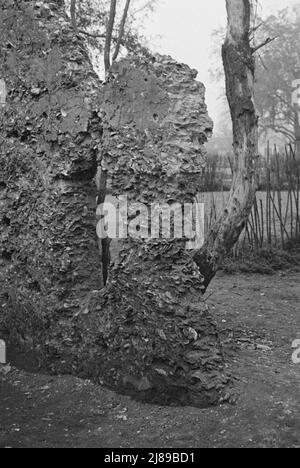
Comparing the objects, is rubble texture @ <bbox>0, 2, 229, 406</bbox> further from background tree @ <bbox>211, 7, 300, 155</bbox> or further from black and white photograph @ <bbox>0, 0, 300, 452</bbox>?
background tree @ <bbox>211, 7, 300, 155</bbox>

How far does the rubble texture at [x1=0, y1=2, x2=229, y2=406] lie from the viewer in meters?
2.95

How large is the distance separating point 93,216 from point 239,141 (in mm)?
1547

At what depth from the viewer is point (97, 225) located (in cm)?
Answer: 351

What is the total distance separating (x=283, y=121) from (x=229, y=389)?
105 feet

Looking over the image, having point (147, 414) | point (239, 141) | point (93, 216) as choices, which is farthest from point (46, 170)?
point (239, 141)

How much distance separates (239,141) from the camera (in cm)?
445

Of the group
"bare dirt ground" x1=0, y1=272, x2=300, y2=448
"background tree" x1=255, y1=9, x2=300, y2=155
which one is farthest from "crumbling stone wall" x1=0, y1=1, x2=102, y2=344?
"background tree" x1=255, y1=9, x2=300, y2=155

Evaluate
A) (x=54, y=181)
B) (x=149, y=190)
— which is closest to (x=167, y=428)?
(x=149, y=190)

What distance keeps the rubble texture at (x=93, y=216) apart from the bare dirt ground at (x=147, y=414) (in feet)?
0.34

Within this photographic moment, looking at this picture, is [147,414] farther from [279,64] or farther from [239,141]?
[279,64]
